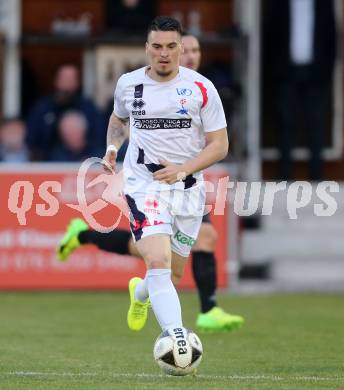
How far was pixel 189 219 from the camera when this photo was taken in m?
8.85

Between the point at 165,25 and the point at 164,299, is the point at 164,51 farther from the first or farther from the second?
the point at 164,299

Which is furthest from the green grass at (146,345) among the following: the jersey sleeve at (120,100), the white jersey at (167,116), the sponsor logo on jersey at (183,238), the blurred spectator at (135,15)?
the blurred spectator at (135,15)

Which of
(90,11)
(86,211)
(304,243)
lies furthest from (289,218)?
(90,11)

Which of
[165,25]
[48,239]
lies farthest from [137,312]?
[48,239]

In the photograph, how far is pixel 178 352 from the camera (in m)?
7.79

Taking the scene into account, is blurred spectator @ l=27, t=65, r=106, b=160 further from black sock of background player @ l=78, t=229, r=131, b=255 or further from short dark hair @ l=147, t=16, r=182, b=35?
short dark hair @ l=147, t=16, r=182, b=35

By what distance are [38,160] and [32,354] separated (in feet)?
22.5

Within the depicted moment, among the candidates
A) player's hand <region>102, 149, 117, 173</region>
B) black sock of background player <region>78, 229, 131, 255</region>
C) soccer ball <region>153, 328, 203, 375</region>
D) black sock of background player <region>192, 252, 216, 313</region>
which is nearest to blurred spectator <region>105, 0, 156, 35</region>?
black sock of background player <region>78, 229, 131, 255</region>

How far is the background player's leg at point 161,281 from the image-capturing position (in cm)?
805

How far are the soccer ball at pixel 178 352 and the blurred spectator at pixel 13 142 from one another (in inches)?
318

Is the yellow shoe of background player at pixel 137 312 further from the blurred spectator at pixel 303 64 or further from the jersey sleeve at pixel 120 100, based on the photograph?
the blurred spectator at pixel 303 64

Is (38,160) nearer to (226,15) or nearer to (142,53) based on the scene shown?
(142,53)

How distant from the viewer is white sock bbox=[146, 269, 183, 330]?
8.04 meters

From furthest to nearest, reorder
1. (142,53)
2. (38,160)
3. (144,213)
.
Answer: (142,53), (38,160), (144,213)
